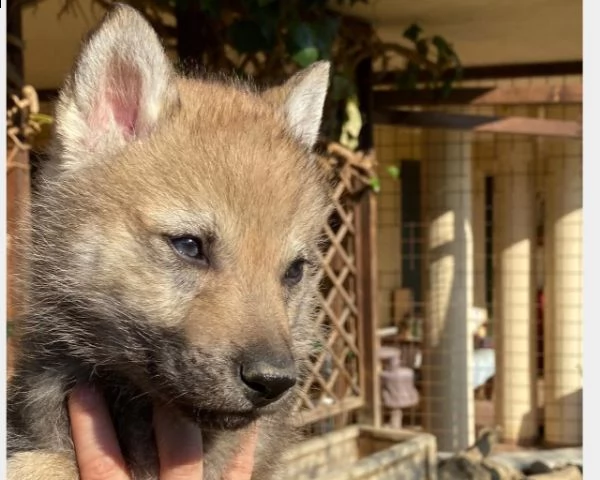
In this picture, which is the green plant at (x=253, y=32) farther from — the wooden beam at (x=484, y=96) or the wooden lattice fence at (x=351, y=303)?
the wooden beam at (x=484, y=96)

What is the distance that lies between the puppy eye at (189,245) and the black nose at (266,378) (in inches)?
11.0

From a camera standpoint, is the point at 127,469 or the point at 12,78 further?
the point at 12,78

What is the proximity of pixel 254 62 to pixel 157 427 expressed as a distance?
2574mm

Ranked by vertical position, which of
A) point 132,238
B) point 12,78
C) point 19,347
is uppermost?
point 12,78

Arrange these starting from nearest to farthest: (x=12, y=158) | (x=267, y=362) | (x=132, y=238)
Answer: (x=267, y=362) < (x=132, y=238) < (x=12, y=158)

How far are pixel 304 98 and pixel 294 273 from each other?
1.64 feet

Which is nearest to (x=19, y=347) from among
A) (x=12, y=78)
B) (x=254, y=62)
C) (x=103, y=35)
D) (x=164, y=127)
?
(x=164, y=127)

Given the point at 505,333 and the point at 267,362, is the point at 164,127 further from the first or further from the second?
the point at 505,333

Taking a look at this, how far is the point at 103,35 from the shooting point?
5.87ft

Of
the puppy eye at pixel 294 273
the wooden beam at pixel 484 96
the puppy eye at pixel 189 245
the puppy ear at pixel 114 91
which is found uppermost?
the wooden beam at pixel 484 96

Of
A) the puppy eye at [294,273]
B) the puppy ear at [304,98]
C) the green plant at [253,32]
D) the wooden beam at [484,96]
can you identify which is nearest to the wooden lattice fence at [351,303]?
the wooden beam at [484,96]

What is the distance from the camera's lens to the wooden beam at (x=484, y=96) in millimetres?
5508

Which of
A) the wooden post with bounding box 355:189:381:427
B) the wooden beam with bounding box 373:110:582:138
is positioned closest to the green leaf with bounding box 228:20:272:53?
the wooden post with bounding box 355:189:381:427

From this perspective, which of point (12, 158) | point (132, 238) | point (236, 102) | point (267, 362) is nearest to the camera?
point (267, 362)
